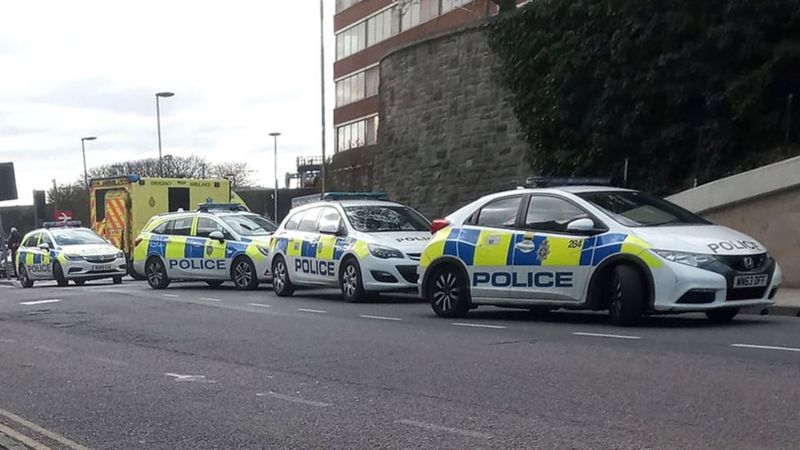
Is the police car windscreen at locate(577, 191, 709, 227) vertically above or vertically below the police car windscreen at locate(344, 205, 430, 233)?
above

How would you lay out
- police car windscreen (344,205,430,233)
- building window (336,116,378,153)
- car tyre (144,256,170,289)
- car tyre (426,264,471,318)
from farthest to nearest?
building window (336,116,378,153)
car tyre (144,256,170,289)
police car windscreen (344,205,430,233)
car tyre (426,264,471,318)

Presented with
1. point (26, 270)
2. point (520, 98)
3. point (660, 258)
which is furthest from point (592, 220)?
point (26, 270)

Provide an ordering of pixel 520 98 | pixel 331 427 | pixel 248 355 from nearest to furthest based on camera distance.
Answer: pixel 331 427 < pixel 248 355 < pixel 520 98

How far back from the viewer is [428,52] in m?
28.9

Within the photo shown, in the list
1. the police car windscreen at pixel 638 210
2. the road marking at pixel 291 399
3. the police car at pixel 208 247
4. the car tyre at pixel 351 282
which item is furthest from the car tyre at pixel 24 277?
the road marking at pixel 291 399

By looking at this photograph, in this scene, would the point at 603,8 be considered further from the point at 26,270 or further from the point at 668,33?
the point at 26,270

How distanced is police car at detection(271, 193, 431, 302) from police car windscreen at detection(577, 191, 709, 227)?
4.52 meters

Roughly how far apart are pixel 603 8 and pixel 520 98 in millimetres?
3267

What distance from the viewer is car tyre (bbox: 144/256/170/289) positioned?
2248cm

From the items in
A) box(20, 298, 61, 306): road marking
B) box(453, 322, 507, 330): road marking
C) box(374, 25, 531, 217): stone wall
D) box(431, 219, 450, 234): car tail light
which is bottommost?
box(20, 298, 61, 306): road marking

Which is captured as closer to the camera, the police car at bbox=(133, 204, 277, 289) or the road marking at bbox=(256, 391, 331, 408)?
the road marking at bbox=(256, 391, 331, 408)

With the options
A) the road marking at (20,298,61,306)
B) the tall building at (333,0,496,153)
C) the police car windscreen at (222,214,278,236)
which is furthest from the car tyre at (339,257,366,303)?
the tall building at (333,0,496,153)

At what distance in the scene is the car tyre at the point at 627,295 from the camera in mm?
10758

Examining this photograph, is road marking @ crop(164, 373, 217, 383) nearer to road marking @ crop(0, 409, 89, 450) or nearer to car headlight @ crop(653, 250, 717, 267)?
road marking @ crop(0, 409, 89, 450)
